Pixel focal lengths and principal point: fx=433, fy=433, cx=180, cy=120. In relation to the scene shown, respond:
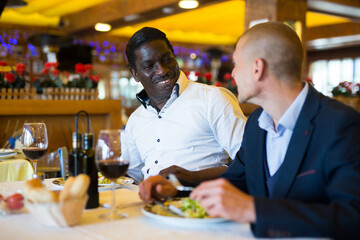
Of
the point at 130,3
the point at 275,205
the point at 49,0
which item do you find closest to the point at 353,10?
the point at 130,3

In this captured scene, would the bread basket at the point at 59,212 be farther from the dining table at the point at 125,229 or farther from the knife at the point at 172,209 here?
the knife at the point at 172,209

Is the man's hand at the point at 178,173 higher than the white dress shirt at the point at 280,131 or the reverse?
the reverse

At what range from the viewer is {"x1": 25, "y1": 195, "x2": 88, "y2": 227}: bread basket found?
1174mm

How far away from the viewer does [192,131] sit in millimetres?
2314

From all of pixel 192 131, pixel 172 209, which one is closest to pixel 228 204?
pixel 172 209

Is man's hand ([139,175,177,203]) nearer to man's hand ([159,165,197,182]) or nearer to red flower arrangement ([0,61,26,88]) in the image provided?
man's hand ([159,165,197,182])

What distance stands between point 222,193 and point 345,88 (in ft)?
20.2

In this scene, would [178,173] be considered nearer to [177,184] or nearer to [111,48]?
[177,184]

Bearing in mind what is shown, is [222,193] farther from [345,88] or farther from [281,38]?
[345,88]

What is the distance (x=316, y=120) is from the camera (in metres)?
1.35

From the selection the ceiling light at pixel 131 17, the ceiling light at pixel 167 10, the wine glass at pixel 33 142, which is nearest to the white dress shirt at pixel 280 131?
the wine glass at pixel 33 142

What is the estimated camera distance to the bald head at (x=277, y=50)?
1411 millimetres

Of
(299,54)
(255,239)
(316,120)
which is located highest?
(299,54)

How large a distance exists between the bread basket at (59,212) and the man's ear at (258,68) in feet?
2.21
